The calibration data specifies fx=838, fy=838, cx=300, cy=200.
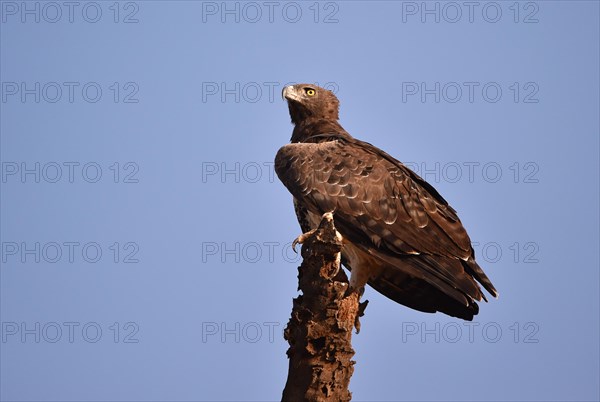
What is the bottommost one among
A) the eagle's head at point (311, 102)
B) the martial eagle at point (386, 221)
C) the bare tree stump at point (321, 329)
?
the bare tree stump at point (321, 329)

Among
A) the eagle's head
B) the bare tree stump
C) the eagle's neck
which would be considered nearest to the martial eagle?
the eagle's neck

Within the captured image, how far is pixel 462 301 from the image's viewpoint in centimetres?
916

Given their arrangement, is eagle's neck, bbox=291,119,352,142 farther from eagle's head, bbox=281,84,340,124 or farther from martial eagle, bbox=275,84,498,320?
martial eagle, bbox=275,84,498,320

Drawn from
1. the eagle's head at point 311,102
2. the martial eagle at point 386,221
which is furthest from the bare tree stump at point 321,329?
the eagle's head at point 311,102

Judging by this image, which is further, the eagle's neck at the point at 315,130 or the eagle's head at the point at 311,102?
the eagle's head at the point at 311,102

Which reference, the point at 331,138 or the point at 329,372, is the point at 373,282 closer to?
the point at 331,138

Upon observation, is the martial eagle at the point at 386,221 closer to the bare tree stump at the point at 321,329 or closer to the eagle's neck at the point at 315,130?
the eagle's neck at the point at 315,130

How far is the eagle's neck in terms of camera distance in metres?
11.4

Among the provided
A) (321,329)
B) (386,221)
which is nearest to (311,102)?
(386,221)

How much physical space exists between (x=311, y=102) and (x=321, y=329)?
17.5ft

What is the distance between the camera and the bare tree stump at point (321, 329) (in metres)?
7.41

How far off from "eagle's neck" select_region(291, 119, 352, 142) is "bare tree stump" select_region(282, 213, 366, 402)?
12.2 ft

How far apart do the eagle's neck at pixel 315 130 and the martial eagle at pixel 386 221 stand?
28 centimetres

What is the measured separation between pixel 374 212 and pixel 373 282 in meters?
1.12
